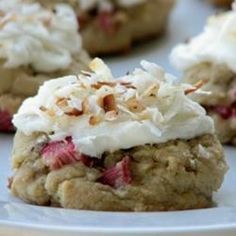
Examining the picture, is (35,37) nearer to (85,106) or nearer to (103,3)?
(85,106)

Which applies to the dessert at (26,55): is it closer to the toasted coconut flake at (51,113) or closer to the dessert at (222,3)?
the toasted coconut flake at (51,113)

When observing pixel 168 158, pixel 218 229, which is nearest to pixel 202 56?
pixel 168 158

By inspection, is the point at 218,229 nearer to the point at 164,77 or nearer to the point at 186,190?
the point at 186,190

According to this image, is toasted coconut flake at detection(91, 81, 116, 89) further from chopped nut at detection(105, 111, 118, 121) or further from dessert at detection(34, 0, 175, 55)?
dessert at detection(34, 0, 175, 55)

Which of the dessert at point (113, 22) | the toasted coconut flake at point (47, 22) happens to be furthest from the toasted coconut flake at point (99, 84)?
the dessert at point (113, 22)

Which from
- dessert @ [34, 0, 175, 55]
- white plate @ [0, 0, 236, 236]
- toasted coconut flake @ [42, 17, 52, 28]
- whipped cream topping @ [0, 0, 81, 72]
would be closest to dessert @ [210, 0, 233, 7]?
dessert @ [34, 0, 175, 55]

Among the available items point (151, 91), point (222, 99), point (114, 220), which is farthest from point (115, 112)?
A: point (222, 99)
